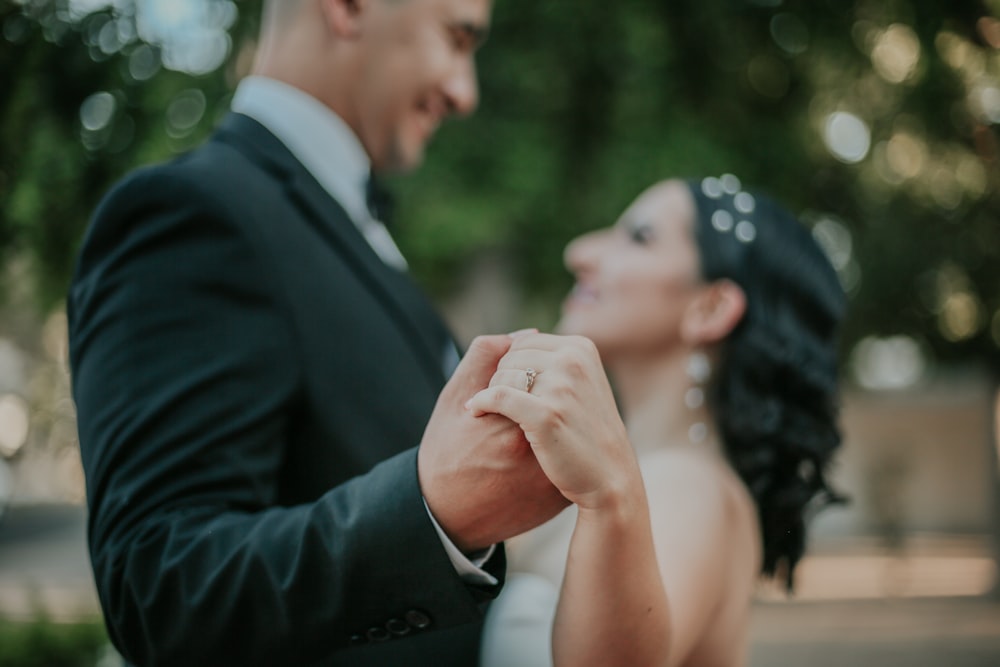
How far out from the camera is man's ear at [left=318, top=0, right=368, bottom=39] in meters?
2.16

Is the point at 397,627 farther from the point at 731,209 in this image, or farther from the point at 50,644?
the point at 50,644

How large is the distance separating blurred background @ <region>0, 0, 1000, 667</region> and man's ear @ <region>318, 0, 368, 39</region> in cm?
154

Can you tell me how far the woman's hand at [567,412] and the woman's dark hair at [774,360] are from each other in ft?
6.90

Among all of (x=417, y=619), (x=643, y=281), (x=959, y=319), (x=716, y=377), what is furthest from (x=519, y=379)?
(x=959, y=319)

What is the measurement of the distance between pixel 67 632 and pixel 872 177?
9.66 metres

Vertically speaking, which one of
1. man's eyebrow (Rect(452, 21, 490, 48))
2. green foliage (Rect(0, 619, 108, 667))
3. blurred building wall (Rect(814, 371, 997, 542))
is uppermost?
man's eyebrow (Rect(452, 21, 490, 48))

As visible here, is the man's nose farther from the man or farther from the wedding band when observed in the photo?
the wedding band

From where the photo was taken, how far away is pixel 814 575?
18469 millimetres

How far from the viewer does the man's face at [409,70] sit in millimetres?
2229

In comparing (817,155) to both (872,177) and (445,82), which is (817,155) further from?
(445,82)

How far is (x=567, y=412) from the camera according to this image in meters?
1.10

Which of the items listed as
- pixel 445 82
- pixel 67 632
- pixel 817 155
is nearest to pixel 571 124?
pixel 817 155

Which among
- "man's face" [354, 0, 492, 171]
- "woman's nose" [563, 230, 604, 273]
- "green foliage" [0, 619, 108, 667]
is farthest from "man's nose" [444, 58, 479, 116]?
"green foliage" [0, 619, 108, 667]

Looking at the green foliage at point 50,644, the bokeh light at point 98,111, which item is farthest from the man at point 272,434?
the green foliage at point 50,644
